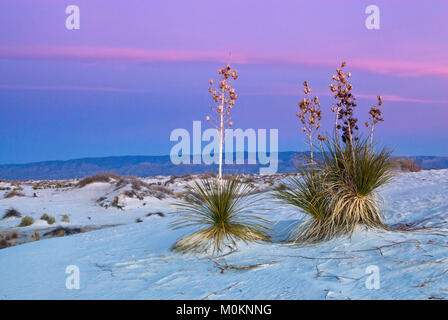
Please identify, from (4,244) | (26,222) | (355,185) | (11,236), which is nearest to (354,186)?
(355,185)

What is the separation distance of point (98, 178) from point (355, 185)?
941 inches

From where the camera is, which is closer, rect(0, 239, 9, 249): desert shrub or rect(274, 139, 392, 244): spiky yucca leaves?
rect(274, 139, 392, 244): spiky yucca leaves

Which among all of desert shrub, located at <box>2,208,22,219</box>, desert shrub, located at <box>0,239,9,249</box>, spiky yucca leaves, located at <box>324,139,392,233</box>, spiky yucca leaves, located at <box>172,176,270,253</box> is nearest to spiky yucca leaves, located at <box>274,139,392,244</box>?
spiky yucca leaves, located at <box>324,139,392,233</box>

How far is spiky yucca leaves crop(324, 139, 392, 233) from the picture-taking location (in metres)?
6.45

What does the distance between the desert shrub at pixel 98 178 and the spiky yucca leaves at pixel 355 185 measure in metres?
22.9

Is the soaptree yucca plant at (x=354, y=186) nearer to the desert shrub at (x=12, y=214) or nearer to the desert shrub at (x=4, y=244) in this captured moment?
the desert shrub at (x=4, y=244)

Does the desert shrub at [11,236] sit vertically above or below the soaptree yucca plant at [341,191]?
below

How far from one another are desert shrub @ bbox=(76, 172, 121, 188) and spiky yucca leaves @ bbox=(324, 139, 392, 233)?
22.9m

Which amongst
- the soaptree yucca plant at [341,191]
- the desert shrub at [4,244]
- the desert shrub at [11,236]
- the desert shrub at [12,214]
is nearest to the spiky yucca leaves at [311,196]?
the soaptree yucca plant at [341,191]

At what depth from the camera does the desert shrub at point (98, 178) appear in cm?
2738

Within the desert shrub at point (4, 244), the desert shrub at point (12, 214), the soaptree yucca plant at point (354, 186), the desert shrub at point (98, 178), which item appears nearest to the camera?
the soaptree yucca plant at point (354, 186)

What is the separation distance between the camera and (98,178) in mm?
28062

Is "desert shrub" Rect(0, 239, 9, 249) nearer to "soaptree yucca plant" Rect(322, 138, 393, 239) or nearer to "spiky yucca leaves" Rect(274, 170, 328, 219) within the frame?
"spiky yucca leaves" Rect(274, 170, 328, 219)
